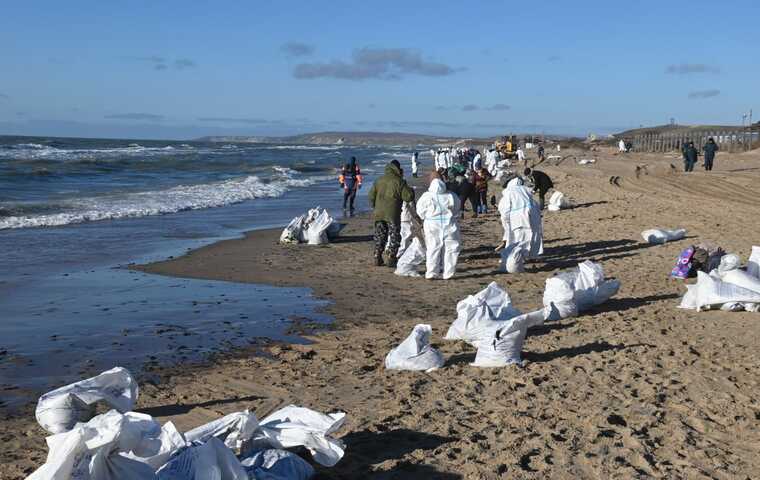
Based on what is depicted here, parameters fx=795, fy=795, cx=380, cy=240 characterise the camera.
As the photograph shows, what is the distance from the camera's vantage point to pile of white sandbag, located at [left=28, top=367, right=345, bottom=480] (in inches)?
132

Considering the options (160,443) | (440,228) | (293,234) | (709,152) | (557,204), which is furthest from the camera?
(709,152)

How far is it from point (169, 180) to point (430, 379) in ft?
103

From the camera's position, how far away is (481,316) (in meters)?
6.97

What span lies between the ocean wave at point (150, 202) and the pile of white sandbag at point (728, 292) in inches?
539

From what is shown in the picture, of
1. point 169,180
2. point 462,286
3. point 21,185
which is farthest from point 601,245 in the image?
point 169,180

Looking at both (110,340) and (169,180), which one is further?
(169,180)

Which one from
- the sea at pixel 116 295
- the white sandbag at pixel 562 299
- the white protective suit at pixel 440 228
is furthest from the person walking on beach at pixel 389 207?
the white sandbag at pixel 562 299

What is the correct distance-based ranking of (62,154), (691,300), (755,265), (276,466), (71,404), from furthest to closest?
(62,154) < (755,265) < (691,300) < (71,404) < (276,466)

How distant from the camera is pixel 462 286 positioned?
33.4 ft

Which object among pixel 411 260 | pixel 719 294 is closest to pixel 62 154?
pixel 411 260

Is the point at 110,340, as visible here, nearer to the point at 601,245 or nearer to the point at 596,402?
the point at 596,402

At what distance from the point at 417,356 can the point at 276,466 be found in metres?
2.43

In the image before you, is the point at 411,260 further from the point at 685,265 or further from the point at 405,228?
the point at 685,265

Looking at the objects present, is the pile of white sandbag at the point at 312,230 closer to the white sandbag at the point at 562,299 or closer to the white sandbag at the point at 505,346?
the white sandbag at the point at 562,299
